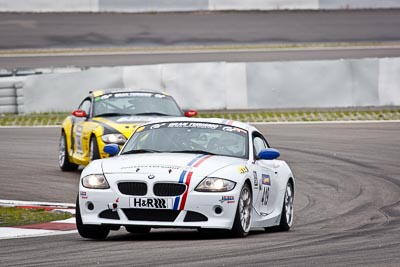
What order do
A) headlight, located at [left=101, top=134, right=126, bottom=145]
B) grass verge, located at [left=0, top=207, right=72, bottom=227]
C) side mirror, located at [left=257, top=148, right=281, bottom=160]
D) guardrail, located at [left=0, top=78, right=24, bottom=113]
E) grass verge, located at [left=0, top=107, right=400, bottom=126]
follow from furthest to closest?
guardrail, located at [left=0, top=78, right=24, bottom=113] < grass verge, located at [left=0, top=107, right=400, bottom=126] < headlight, located at [left=101, top=134, right=126, bottom=145] < grass verge, located at [left=0, top=207, right=72, bottom=227] < side mirror, located at [left=257, top=148, right=281, bottom=160]

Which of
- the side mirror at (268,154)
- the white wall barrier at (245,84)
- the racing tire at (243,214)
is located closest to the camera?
the racing tire at (243,214)

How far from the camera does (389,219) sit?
12734 mm

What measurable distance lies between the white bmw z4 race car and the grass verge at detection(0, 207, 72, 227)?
168 cm

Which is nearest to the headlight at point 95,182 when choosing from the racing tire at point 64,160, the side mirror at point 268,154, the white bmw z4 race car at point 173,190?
the white bmw z4 race car at point 173,190

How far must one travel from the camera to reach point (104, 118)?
17.8 meters

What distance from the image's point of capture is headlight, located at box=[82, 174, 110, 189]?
10.3m

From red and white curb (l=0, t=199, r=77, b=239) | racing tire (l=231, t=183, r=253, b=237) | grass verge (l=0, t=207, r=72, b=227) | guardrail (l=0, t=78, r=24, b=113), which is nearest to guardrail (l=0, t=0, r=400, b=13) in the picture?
guardrail (l=0, t=78, r=24, b=113)

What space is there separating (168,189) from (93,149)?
7.29 meters

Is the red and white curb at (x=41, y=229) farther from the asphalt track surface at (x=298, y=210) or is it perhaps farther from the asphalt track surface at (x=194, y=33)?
the asphalt track surface at (x=194, y=33)

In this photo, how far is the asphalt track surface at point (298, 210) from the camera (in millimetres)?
8859

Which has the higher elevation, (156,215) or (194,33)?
(156,215)

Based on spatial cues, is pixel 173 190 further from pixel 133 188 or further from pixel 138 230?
pixel 138 230

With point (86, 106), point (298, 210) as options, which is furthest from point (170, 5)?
point (298, 210)

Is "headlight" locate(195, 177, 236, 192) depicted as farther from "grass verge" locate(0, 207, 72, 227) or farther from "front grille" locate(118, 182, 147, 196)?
"grass verge" locate(0, 207, 72, 227)
